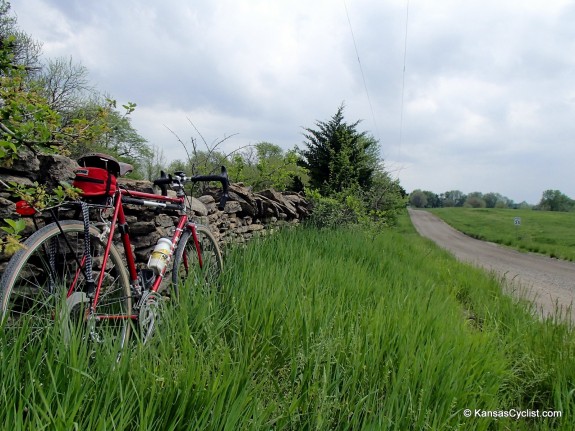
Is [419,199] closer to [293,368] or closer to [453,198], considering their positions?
[453,198]

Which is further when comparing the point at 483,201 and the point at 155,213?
the point at 483,201

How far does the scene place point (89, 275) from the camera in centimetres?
186

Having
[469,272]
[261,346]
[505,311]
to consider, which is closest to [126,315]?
[261,346]

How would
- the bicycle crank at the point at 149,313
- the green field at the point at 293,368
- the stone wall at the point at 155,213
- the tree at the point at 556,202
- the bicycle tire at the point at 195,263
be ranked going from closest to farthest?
the green field at the point at 293,368, the bicycle crank at the point at 149,313, the stone wall at the point at 155,213, the bicycle tire at the point at 195,263, the tree at the point at 556,202

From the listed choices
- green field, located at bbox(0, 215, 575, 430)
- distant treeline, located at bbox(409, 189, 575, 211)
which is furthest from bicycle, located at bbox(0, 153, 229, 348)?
distant treeline, located at bbox(409, 189, 575, 211)

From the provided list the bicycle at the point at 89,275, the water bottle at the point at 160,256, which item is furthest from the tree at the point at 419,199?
the bicycle at the point at 89,275

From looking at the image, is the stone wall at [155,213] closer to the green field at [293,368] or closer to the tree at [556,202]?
the green field at [293,368]

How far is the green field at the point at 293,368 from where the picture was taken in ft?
4.19

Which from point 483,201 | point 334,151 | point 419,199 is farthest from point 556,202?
point 334,151

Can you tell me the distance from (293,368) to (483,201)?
137345mm

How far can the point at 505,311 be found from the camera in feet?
14.0

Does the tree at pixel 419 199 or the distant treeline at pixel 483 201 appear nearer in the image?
the distant treeline at pixel 483 201

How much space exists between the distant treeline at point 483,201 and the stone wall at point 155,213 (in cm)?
8514

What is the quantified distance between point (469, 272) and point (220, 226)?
5459 mm
